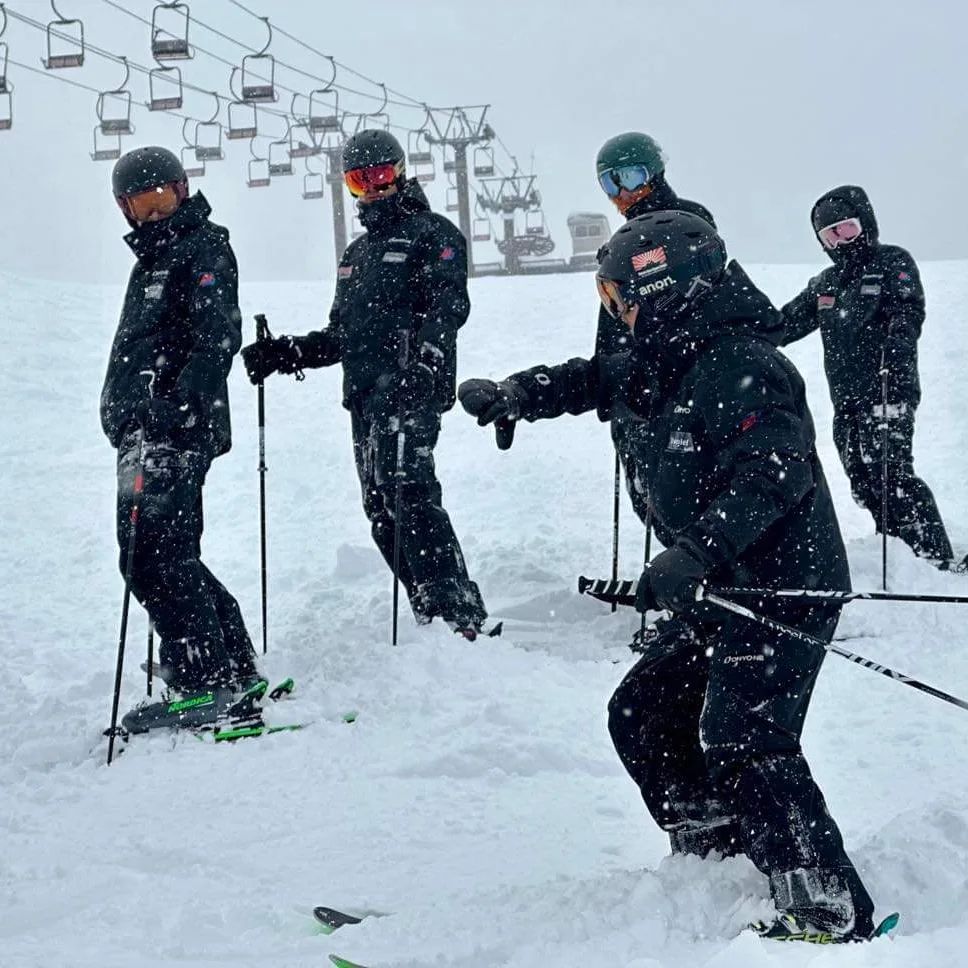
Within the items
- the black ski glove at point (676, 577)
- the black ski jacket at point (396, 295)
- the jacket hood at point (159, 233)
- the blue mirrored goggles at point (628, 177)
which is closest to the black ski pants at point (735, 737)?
the black ski glove at point (676, 577)

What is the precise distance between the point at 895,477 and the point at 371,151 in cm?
367

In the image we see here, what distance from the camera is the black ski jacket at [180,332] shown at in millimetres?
5203

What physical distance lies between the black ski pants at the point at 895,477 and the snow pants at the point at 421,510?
113 inches

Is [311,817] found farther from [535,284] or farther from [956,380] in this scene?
[535,284]

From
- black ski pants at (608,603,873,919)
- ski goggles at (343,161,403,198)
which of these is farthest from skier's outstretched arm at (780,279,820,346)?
black ski pants at (608,603,873,919)

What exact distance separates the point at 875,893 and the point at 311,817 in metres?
1.84

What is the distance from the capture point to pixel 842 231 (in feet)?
24.7

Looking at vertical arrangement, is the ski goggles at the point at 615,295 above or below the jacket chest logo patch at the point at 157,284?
below

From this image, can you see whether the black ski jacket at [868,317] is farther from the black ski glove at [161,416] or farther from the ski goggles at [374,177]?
the black ski glove at [161,416]

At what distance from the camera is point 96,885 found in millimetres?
3508

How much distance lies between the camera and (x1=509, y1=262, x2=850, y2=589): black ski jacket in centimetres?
297

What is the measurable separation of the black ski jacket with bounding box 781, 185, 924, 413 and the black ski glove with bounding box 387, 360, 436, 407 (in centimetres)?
295

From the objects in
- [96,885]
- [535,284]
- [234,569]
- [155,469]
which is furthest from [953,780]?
[535,284]

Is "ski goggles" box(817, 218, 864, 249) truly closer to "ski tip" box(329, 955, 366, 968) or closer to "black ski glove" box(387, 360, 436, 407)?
"black ski glove" box(387, 360, 436, 407)
